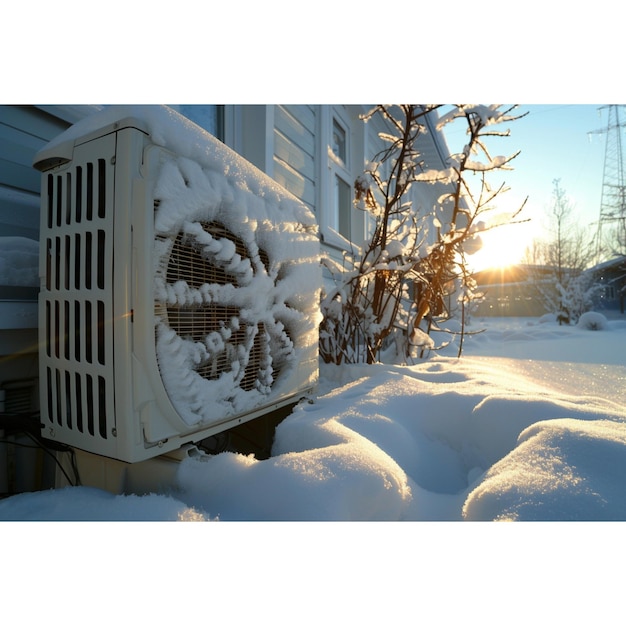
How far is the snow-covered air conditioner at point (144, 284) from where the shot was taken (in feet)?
2.30

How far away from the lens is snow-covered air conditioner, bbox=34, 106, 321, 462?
70cm

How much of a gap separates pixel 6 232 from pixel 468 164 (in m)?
1.92

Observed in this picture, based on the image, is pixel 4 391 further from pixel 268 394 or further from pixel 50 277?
pixel 268 394

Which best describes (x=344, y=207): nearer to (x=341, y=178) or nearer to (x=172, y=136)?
(x=341, y=178)

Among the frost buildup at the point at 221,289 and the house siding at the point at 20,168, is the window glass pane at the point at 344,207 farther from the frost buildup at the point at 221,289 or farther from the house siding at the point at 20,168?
the house siding at the point at 20,168

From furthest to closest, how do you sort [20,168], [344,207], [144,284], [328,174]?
[344,207] → [328,174] → [20,168] → [144,284]

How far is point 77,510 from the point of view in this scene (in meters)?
0.72

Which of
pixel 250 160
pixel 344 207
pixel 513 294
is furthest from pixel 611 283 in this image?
pixel 250 160

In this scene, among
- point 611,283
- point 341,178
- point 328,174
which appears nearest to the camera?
point 328,174

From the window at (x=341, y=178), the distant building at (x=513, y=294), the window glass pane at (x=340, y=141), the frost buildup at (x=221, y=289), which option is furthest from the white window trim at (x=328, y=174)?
the distant building at (x=513, y=294)

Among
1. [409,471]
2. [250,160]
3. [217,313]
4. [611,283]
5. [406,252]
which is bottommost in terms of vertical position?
[409,471]

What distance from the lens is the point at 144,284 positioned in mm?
688
